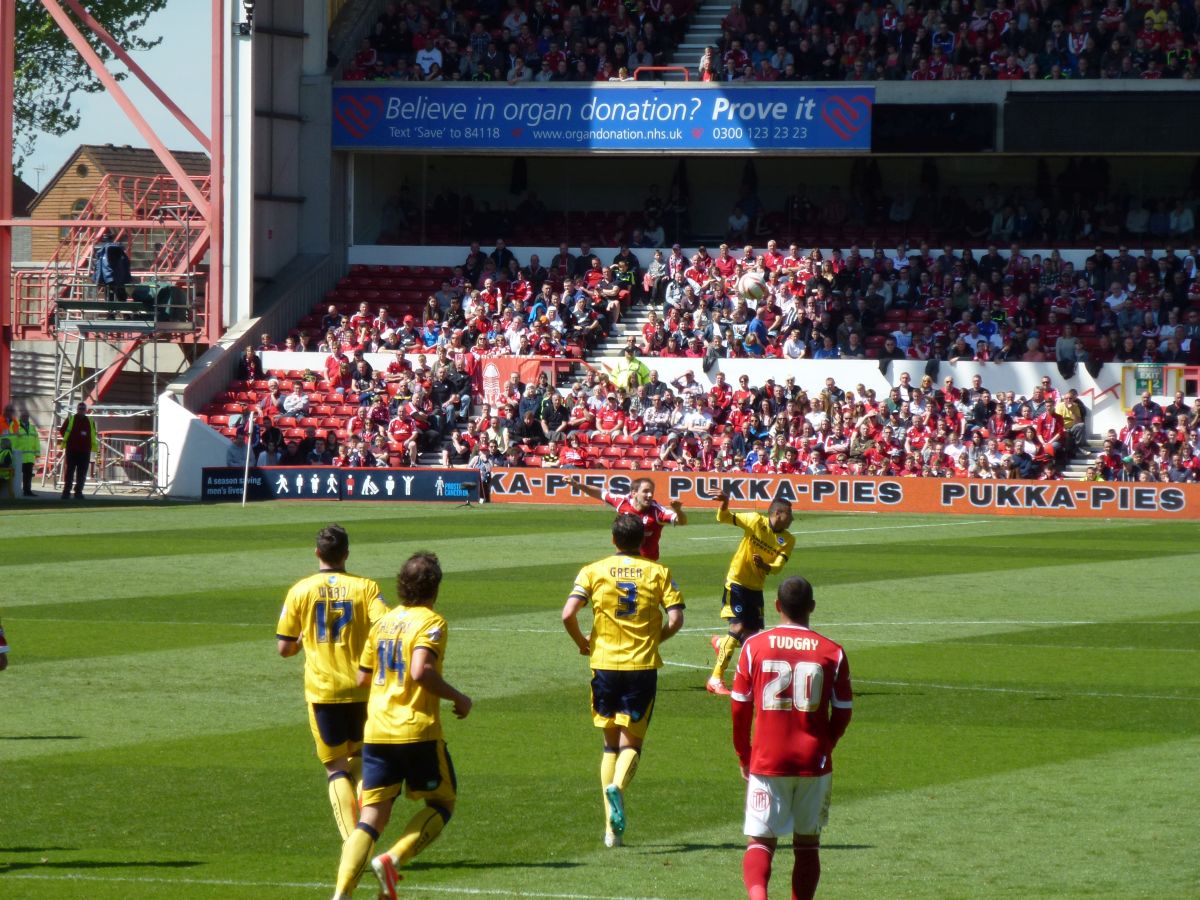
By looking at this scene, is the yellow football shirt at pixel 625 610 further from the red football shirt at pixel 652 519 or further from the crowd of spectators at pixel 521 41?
the crowd of spectators at pixel 521 41

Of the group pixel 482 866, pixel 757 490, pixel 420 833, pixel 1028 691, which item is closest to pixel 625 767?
pixel 482 866

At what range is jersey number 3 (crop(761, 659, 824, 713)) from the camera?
7.55 m

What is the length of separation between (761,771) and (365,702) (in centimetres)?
238

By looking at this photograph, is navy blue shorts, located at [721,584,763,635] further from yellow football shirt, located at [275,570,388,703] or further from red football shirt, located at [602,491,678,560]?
yellow football shirt, located at [275,570,388,703]

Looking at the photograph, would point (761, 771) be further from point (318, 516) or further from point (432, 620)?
point (318, 516)

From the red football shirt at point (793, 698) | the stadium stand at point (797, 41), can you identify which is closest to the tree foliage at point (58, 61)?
the stadium stand at point (797, 41)

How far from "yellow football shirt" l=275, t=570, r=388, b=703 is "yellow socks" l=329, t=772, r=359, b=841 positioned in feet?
1.27

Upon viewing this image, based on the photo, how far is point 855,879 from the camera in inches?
353

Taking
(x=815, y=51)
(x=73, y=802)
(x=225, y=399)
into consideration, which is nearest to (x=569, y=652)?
(x=73, y=802)

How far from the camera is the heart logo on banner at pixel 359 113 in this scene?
4719 centimetres

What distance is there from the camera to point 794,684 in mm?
7566

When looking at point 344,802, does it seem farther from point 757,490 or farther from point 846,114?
point 846,114

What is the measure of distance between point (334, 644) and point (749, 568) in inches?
253

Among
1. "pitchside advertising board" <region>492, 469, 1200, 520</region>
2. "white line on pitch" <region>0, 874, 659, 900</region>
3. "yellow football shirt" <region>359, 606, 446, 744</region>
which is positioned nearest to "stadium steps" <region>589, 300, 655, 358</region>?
"pitchside advertising board" <region>492, 469, 1200, 520</region>
